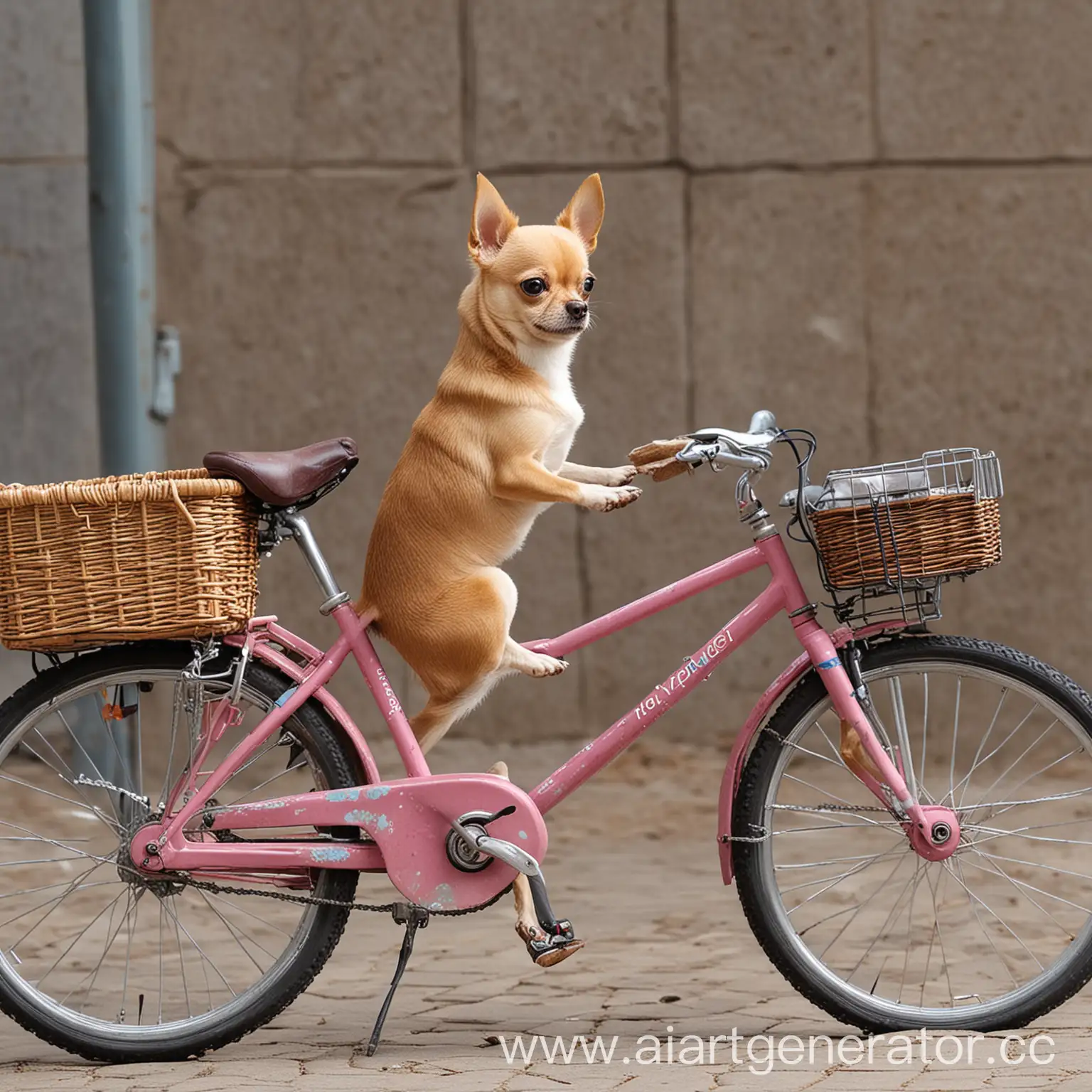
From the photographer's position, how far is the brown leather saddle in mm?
3318

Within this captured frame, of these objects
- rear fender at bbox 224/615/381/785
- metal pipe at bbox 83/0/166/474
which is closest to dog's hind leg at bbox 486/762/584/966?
rear fender at bbox 224/615/381/785

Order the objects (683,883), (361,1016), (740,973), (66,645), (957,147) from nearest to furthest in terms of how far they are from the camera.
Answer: (66,645), (361,1016), (740,973), (683,883), (957,147)

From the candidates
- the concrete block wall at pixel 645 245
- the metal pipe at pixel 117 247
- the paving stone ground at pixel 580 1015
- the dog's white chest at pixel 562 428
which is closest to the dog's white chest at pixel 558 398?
the dog's white chest at pixel 562 428

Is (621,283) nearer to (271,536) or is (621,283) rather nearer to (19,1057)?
(271,536)

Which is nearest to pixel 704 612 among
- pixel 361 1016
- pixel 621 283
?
pixel 621 283

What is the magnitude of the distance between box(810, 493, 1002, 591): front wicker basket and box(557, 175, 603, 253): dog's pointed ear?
81 centimetres

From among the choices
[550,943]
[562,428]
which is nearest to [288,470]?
[562,428]

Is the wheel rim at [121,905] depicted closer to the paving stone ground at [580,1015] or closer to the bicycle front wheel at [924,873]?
the paving stone ground at [580,1015]

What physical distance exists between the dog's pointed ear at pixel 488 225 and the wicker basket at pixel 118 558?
71 cm

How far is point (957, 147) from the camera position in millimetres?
6617

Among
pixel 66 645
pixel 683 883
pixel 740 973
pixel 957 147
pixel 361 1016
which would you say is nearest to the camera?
pixel 66 645

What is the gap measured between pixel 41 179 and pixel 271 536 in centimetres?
384

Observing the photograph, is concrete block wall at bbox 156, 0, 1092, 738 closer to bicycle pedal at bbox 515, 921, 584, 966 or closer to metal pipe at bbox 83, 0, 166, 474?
metal pipe at bbox 83, 0, 166, 474

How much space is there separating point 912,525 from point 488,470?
870 mm
